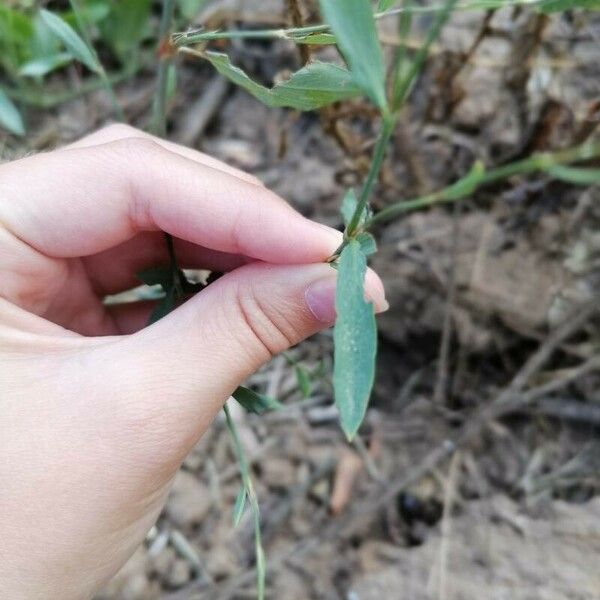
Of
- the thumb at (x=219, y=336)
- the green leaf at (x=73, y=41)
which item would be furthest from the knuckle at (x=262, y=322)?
the green leaf at (x=73, y=41)

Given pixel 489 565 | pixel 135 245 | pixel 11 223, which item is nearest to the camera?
pixel 11 223

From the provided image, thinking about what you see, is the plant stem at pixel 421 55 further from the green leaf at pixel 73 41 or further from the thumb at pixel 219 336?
the green leaf at pixel 73 41

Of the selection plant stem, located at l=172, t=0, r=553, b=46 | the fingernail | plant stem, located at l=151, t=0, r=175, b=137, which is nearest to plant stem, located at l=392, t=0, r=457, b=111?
plant stem, located at l=172, t=0, r=553, b=46

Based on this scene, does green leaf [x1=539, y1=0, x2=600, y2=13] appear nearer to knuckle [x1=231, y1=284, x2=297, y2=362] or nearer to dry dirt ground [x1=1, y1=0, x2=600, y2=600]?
knuckle [x1=231, y1=284, x2=297, y2=362]

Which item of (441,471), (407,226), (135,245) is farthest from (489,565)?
(135,245)

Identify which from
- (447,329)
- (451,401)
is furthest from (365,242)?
(451,401)

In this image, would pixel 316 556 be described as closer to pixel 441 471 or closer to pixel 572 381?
pixel 441 471
